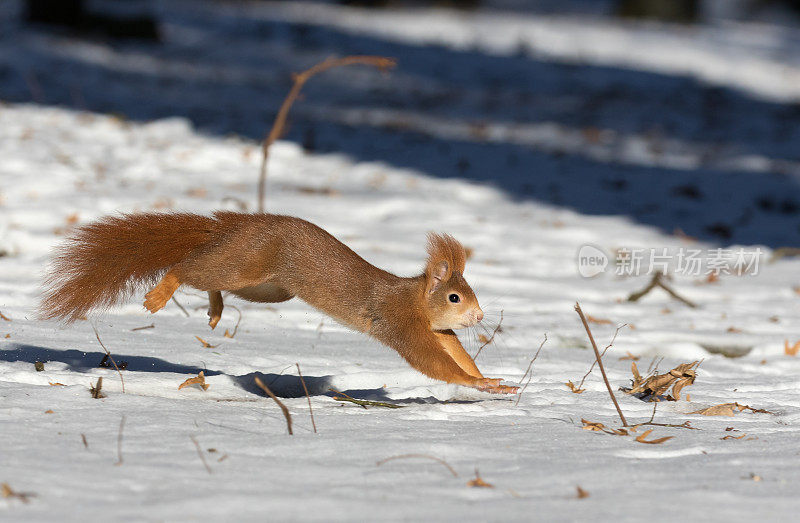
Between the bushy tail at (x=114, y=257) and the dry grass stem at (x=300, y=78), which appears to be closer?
the bushy tail at (x=114, y=257)

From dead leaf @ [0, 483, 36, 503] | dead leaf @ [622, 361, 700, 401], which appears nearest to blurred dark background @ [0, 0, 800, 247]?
dead leaf @ [622, 361, 700, 401]

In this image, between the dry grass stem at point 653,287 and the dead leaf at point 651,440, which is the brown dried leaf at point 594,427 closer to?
the dead leaf at point 651,440

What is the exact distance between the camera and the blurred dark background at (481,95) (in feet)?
25.0

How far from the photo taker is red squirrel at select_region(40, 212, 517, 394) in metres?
2.76

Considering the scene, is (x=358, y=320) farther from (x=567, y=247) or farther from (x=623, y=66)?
(x=623, y=66)

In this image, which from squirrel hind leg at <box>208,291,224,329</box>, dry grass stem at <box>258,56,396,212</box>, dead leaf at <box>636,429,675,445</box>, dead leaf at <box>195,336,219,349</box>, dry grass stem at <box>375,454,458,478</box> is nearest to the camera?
dry grass stem at <box>375,454,458,478</box>

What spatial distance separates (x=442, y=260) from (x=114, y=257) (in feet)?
3.42

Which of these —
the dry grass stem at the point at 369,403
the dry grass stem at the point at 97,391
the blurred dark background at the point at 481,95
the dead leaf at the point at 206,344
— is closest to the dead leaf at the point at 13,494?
the dry grass stem at the point at 97,391

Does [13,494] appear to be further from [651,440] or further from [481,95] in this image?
[481,95]

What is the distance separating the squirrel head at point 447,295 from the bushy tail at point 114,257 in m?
0.75

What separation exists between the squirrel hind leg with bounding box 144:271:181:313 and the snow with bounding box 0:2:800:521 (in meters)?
0.21

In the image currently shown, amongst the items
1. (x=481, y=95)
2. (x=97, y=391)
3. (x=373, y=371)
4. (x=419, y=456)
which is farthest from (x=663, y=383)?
(x=481, y=95)

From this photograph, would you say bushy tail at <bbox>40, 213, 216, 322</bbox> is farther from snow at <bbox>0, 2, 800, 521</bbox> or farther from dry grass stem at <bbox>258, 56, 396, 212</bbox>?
dry grass stem at <bbox>258, 56, 396, 212</bbox>

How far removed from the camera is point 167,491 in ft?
5.78
